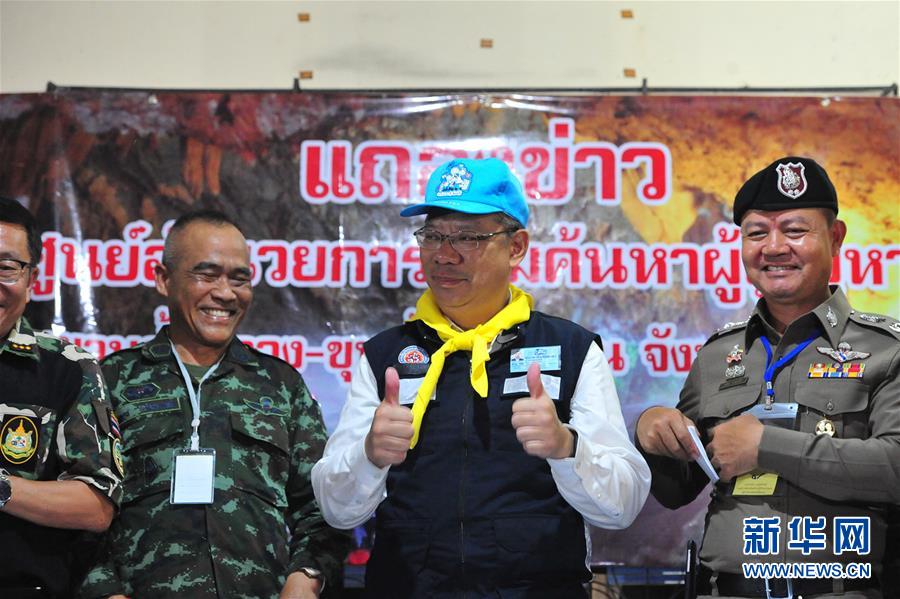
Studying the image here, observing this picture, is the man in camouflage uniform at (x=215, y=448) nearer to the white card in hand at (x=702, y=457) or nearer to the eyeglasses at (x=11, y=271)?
the eyeglasses at (x=11, y=271)

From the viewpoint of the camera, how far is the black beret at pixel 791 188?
8.51 feet

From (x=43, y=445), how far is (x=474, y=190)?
1290mm

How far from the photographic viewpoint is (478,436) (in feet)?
7.89

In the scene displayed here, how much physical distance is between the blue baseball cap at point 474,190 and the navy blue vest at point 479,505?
0.33m

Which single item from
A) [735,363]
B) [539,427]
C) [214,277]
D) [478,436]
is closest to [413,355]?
[478,436]

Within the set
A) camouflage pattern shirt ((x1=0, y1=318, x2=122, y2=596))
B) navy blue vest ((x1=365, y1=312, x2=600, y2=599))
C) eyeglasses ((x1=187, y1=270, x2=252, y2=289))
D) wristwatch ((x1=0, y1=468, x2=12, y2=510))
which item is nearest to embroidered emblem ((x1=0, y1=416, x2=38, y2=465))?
camouflage pattern shirt ((x1=0, y1=318, x2=122, y2=596))

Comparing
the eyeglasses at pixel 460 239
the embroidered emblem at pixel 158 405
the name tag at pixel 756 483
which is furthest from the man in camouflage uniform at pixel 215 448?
the name tag at pixel 756 483

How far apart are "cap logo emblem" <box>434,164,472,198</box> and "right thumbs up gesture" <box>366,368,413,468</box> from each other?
0.59 metres

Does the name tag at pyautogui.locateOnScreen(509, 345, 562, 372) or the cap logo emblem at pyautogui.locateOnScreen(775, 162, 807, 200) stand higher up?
the cap logo emblem at pyautogui.locateOnScreen(775, 162, 807, 200)

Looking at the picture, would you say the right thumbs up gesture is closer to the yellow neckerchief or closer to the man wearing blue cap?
the man wearing blue cap

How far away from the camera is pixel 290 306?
3.51m

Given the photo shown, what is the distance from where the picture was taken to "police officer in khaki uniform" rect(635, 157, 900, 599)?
7.68ft

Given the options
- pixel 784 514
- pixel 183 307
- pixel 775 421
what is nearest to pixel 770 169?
pixel 775 421

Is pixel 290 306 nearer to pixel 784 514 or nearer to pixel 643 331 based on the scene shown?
pixel 643 331
